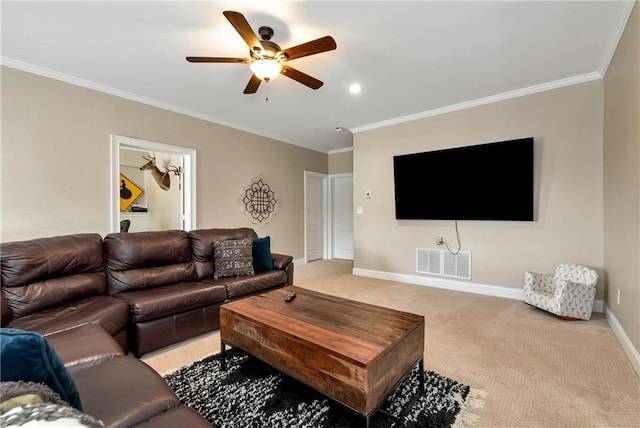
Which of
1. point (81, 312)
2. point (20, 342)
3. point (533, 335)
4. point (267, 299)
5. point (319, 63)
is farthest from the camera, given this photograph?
point (319, 63)

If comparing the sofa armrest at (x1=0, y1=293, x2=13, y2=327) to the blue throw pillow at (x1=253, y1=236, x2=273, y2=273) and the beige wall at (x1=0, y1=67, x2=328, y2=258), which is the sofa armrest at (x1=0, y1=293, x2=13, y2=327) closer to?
the beige wall at (x1=0, y1=67, x2=328, y2=258)

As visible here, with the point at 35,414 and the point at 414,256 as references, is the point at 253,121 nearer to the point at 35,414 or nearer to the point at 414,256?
the point at 414,256

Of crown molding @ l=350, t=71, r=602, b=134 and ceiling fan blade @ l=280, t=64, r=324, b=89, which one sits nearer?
ceiling fan blade @ l=280, t=64, r=324, b=89

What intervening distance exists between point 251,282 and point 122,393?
1873 mm

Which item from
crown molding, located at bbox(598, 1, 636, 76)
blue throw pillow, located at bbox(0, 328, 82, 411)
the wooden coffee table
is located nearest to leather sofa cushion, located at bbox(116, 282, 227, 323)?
the wooden coffee table

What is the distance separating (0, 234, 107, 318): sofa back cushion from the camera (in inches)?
80.5

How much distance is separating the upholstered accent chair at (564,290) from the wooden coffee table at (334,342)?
2095 mm

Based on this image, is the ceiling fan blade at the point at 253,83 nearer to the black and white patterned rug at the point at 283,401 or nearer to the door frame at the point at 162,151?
the door frame at the point at 162,151

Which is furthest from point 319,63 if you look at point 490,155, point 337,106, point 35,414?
point 35,414

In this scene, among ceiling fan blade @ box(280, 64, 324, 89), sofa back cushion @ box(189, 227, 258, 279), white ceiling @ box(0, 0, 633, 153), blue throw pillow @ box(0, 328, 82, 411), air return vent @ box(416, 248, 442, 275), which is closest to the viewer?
blue throw pillow @ box(0, 328, 82, 411)

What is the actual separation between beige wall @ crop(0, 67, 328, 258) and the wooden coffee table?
2443 mm

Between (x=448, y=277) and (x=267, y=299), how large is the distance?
2968 millimetres

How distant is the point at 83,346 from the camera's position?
4.81 ft

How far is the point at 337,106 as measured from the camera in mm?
3980
